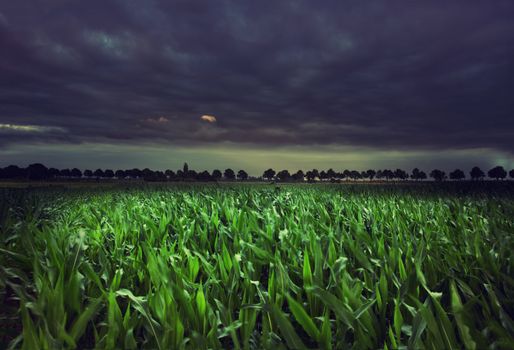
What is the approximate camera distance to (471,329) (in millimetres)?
1994

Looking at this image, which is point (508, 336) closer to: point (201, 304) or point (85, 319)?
point (201, 304)

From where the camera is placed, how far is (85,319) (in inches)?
82.7

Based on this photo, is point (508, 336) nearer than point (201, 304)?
Yes

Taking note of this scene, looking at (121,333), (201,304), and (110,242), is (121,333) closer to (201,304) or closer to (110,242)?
(201,304)

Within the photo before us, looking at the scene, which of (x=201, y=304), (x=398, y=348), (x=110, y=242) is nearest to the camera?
(x=398, y=348)

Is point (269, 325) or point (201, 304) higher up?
point (201, 304)

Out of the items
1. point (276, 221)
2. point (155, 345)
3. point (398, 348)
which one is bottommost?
point (155, 345)

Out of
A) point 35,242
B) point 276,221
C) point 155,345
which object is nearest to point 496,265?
point 276,221

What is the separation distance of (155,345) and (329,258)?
1.83 m

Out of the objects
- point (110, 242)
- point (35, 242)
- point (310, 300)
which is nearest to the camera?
point (310, 300)

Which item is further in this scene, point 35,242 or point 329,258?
point 35,242

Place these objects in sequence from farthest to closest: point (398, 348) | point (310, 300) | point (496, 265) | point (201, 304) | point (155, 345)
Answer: point (496, 265), point (310, 300), point (201, 304), point (155, 345), point (398, 348)

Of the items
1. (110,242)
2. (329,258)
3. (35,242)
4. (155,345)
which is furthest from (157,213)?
(155,345)

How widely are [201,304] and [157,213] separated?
15.1 feet
